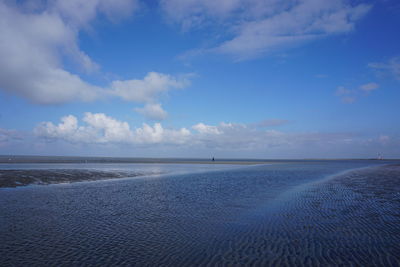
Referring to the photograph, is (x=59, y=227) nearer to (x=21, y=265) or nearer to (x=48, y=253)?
(x=48, y=253)

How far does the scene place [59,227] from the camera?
12961mm

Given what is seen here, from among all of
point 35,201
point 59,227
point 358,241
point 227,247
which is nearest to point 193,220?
point 227,247

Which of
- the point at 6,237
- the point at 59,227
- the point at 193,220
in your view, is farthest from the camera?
the point at 193,220

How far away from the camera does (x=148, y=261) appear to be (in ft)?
28.9

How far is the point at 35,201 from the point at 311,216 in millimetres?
20026

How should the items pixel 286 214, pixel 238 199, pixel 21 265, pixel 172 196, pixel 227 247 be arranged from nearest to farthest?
pixel 21 265
pixel 227 247
pixel 286 214
pixel 238 199
pixel 172 196

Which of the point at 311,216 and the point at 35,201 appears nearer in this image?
the point at 311,216

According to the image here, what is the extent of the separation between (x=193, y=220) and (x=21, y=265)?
8314mm

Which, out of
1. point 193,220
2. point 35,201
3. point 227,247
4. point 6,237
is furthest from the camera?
point 35,201

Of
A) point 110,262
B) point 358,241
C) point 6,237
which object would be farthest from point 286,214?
point 6,237

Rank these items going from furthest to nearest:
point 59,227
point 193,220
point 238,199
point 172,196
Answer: point 172,196
point 238,199
point 193,220
point 59,227

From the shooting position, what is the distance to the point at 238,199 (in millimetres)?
21516

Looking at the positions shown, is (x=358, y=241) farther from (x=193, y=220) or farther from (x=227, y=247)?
(x=193, y=220)

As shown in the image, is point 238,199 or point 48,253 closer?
point 48,253
